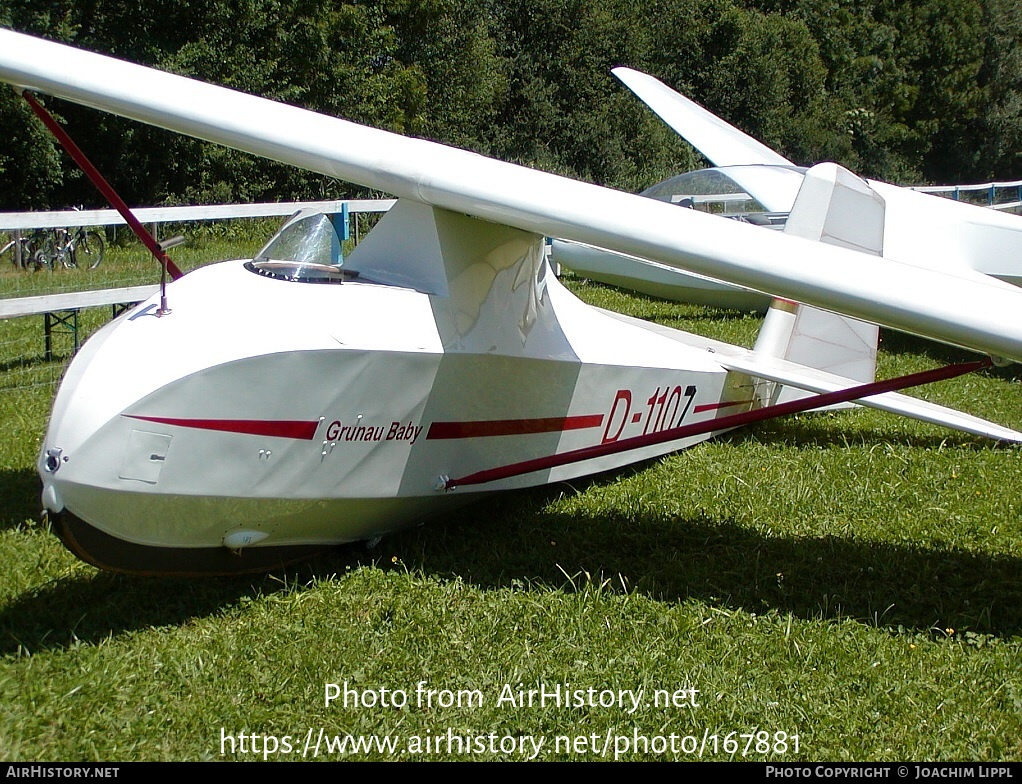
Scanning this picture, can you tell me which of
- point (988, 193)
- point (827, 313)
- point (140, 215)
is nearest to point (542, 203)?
point (827, 313)

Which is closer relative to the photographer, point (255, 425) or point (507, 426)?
point (255, 425)

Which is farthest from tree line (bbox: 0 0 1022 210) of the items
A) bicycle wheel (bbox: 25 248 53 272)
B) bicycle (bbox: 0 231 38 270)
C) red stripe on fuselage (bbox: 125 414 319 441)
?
red stripe on fuselage (bbox: 125 414 319 441)

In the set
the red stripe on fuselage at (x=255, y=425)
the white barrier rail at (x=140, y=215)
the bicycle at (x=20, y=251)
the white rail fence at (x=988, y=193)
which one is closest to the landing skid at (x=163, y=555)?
the red stripe on fuselage at (x=255, y=425)

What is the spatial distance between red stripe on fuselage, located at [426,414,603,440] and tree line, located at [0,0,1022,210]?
57.0 ft

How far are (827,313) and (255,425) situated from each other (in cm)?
478

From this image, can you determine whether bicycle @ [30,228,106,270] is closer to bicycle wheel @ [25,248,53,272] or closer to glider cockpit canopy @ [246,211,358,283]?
bicycle wheel @ [25,248,53,272]

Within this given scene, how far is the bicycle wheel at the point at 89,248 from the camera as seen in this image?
10.8 metres

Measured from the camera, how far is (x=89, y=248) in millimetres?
11648

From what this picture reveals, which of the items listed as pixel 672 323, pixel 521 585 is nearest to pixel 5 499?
pixel 521 585

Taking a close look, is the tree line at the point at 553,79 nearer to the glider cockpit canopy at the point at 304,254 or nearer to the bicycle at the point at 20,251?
the bicycle at the point at 20,251

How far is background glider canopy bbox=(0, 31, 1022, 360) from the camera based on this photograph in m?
3.53

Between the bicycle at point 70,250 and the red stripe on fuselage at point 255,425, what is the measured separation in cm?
675

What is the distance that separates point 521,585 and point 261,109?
8.67 ft

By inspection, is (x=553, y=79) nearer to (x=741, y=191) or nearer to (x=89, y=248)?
(x=741, y=191)
